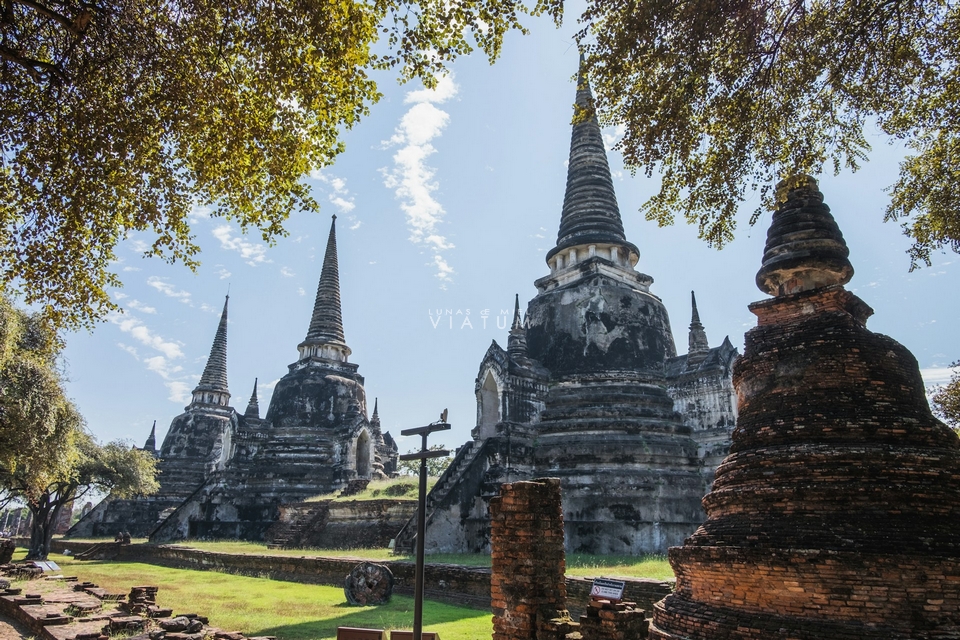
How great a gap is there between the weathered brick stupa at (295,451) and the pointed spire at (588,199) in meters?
12.2

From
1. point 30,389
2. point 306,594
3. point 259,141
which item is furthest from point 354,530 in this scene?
point 259,141

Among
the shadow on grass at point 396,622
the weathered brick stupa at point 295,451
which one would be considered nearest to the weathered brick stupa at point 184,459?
the weathered brick stupa at point 295,451

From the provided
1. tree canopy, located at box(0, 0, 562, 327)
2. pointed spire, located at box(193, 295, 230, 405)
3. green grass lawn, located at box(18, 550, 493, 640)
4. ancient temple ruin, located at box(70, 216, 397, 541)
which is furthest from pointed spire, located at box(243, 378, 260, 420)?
tree canopy, located at box(0, 0, 562, 327)

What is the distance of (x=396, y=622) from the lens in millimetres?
10258

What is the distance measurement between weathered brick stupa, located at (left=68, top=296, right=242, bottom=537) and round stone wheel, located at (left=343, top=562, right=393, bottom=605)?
79.8ft

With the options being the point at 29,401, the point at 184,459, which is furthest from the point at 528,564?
the point at 184,459

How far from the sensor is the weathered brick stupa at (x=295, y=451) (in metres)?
27.2

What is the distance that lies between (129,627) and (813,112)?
35.5ft

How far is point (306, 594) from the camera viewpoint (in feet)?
45.5

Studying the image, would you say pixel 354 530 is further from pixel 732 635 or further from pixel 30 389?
pixel 732 635

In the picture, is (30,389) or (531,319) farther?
(531,319)

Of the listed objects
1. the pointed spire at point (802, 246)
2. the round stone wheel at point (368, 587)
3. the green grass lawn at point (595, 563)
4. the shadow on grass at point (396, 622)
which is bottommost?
the shadow on grass at point (396, 622)

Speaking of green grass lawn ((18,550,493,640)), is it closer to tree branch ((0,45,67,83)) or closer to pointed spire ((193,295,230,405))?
tree branch ((0,45,67,83))

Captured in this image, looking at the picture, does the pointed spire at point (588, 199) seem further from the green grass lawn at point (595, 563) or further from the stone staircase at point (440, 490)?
the green grass lawn at point (595, 563)
